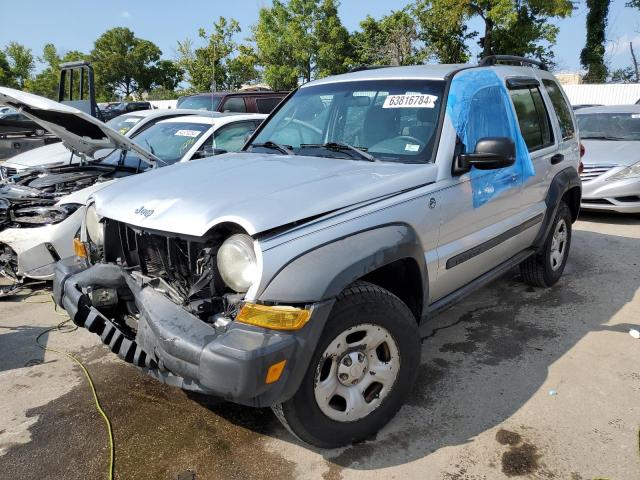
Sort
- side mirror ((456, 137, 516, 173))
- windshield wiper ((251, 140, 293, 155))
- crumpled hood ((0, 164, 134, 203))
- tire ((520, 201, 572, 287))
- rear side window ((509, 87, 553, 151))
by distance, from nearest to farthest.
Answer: side mirror ((456, 137, 516, 173)) < windshield wiper ((251, 140, 293, 155)) < rear side window ((509, 87, 553, 151)) < tire ((520, 201, 572, 287)) < crumpled hood ((0, 164, 134, 203))

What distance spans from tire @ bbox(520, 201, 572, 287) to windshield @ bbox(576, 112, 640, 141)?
168 inches

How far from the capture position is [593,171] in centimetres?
737

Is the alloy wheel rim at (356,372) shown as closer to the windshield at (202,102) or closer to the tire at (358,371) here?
the tire at (358,371)

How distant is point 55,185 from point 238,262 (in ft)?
12.8

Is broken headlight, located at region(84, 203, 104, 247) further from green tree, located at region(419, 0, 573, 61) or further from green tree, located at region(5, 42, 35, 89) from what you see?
green tree, located at region(5, 42, 35, 89)

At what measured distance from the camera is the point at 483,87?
361cm

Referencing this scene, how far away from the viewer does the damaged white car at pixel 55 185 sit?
4609mm

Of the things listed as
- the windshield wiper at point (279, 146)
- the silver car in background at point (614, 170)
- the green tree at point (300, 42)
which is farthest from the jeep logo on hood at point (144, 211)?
the green tree at point (300, 42)

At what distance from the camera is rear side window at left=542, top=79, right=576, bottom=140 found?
15.2ft

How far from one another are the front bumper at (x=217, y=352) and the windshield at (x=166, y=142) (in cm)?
372

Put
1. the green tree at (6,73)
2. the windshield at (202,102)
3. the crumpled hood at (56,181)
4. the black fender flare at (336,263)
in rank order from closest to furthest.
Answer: the black fender flare at (336,263) → the crumpled hood at (56,181) → the windshield at (202,102) → the green tree at (6,73)

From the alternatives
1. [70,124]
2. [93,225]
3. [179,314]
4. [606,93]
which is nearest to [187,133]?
[70,124]

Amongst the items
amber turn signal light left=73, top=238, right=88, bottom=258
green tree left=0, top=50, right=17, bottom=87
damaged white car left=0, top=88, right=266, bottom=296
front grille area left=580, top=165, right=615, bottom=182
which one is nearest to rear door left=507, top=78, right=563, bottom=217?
amber turn signal light left=73, top=238, right=88, bottom=258

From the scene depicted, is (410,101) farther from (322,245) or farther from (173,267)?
(173,267)
